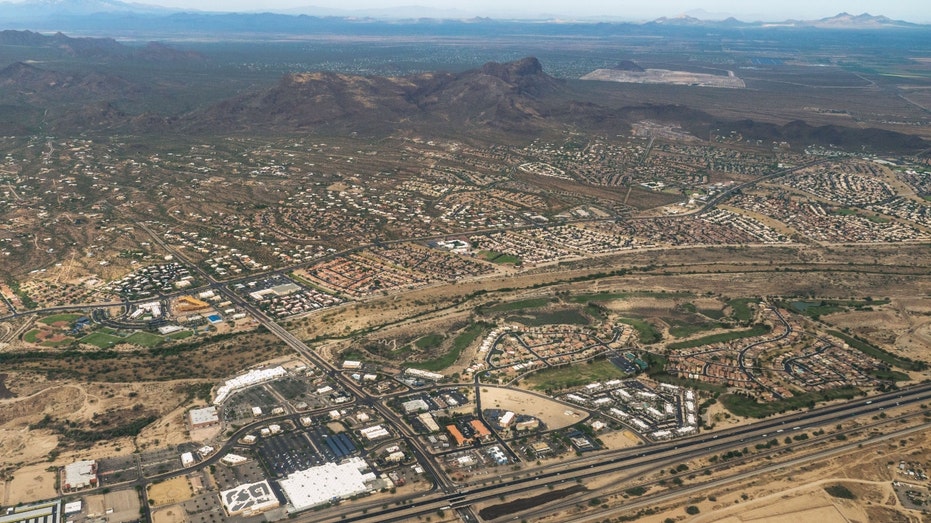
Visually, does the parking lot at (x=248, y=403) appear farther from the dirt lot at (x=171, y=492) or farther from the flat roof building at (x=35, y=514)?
the flat roof building at (x=35, y=514)

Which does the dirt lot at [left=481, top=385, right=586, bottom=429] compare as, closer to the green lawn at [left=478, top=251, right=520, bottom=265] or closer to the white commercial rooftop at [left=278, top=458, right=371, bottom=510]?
the white commercial rooftop at [left=278, top=458, right=371, bottom=510]

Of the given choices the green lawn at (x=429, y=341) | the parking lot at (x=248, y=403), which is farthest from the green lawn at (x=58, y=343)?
the green lawn at (x=429, y=341)

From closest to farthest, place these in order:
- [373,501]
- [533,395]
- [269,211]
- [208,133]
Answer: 1. [373,501]
2. [533,395]
3. [269,211]
4. [208,133]

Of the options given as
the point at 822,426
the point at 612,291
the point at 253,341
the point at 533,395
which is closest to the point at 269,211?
the point at 253,341

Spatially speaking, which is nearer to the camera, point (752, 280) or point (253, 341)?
point (253, 341)

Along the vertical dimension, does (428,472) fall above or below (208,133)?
below

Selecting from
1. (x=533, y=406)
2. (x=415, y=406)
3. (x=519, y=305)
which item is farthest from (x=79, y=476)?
(x=519, y=305)

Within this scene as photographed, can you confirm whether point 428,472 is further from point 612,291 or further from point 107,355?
point 612,291

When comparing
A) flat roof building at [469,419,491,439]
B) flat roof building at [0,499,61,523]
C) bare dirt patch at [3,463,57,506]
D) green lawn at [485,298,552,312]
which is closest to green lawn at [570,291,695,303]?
green lawn at [485,298,552,312]
